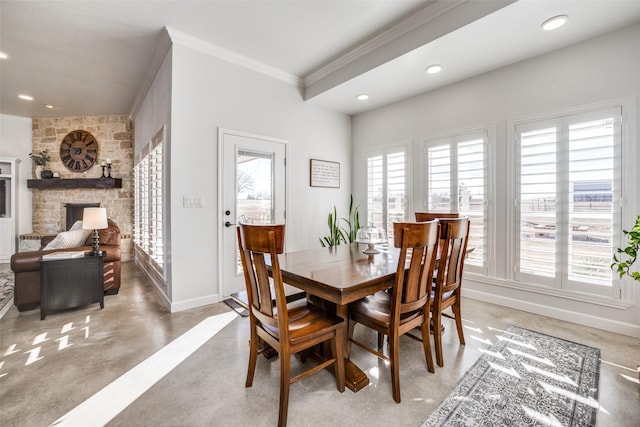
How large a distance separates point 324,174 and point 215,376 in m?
3.09

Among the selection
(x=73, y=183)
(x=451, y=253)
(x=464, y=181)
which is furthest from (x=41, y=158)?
(x=464, y=181)

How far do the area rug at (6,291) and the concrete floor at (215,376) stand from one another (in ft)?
1.21

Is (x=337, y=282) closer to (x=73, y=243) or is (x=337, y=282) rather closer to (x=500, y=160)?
(x=500, y=160)

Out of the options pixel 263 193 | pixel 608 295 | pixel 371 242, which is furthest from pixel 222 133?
pixel 608 295

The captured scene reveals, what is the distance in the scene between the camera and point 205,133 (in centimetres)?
312

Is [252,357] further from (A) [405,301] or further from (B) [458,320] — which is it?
(B) [458,320]

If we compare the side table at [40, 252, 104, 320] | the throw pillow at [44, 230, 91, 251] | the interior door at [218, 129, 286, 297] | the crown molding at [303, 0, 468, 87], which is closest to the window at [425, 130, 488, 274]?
the crown molding at [303, 0, 468, 87]

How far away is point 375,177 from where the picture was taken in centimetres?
442

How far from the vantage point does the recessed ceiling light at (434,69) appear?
3027mm

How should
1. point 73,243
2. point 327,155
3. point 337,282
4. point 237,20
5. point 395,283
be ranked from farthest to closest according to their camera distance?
point 327,155 → point 73,243 → point 237,20 → point 395,283 → point 337,282

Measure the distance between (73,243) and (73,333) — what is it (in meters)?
1.57

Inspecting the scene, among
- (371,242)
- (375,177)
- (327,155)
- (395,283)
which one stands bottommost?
(395,283)

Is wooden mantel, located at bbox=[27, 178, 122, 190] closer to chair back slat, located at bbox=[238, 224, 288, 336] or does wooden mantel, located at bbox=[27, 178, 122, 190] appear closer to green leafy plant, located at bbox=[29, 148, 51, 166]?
green leafy plant, located at bbox=[29, 148, 51, 166]

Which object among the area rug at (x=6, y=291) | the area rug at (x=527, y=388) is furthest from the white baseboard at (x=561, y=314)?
the area rug at (x=6, y=291)
